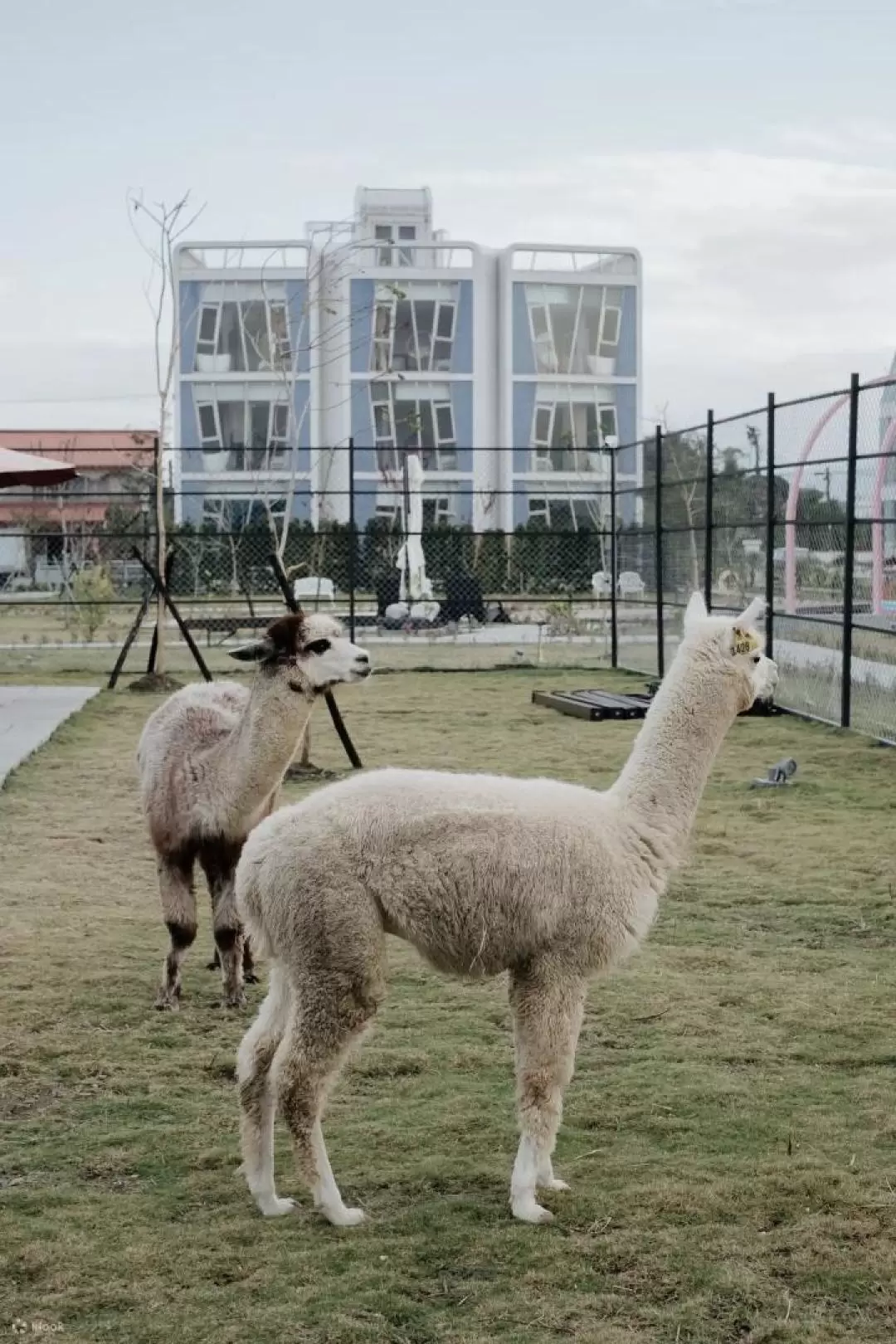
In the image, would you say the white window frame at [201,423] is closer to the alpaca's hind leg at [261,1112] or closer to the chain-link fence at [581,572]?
the chain-link fence at [581,572]

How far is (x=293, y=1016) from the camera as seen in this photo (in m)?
3.87

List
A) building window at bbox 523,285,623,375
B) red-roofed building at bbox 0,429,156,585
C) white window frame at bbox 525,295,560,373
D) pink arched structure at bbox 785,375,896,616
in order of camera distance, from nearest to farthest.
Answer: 1. pink arched structure at bbox 785,375,896,616
2. red-roofed building at bbox 0,429,156,585
3. white window frame at bbox 525,295,560,373
4. building window at bbox 523,285,623,375

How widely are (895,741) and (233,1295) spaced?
9861 mm

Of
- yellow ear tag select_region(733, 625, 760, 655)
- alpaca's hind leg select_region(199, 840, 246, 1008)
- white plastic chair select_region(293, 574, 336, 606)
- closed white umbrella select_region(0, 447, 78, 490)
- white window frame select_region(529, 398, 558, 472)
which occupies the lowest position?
alpaca's hind leg select_region(199, 840, 246, 1008)

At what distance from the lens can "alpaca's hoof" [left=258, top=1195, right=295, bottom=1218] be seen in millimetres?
3943

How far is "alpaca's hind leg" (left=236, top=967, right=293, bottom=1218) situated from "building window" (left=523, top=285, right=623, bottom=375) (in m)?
46.1

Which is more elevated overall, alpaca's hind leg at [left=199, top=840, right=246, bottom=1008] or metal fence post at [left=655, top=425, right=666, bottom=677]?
metal fence post at [left=655, top=425, right=666, bottom=677]

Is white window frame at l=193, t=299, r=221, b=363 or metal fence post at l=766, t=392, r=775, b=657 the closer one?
metal fence post at l=766, t=392, r=775, b=657

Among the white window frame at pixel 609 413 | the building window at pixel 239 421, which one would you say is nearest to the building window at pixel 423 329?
the building window at pixel 239 421

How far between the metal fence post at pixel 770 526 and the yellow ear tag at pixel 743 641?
10371 mm

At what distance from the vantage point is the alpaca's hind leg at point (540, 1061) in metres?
3.93

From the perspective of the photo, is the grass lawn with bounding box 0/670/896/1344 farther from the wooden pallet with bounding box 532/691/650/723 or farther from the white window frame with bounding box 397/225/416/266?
Answer: the white window frame with bounding box 397/225/416/266

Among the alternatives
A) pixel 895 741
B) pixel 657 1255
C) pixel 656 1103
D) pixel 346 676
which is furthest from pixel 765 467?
pixel 657 1255

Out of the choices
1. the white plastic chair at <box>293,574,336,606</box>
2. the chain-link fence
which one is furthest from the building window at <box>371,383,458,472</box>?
the white plastic chair at <box>293,574,336,606</box>
